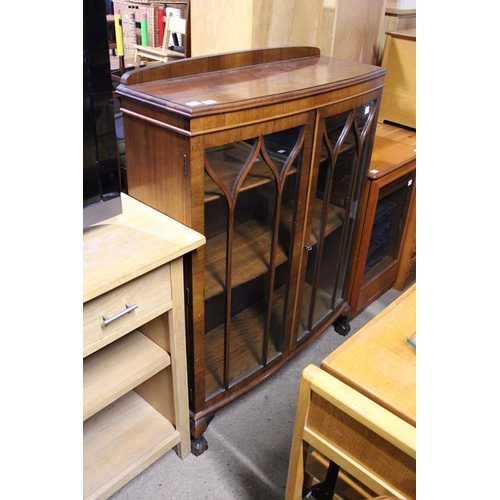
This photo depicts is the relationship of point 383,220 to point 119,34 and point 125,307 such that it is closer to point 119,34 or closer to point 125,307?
point 125,307

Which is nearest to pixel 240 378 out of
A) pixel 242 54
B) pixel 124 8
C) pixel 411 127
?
pixel 242 54

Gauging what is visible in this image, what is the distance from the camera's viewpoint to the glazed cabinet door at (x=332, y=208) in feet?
4.28

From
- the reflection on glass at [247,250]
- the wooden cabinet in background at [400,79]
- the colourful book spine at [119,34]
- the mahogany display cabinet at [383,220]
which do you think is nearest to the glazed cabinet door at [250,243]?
the reflection on glass at [247,250]

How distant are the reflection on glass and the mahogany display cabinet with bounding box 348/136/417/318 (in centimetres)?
44

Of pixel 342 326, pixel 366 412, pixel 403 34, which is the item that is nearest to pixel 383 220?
pixel 342 326

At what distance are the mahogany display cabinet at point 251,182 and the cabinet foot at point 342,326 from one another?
0.26 m

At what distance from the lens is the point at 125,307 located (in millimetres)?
1006

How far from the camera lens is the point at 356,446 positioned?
2.33ft

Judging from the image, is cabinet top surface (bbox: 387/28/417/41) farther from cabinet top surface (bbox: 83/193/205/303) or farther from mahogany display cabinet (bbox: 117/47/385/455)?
cabinet top surface (bbox: 83/193/205/303)

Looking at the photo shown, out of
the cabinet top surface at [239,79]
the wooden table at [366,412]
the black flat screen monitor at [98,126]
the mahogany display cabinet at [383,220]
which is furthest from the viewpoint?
the mahogany display cabinet at [383,220]

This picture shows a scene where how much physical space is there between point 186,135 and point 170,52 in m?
Answer: 1.73

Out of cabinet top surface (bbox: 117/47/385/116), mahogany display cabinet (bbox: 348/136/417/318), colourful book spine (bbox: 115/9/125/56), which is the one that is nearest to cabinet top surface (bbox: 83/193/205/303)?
cabinet top surface (bbox: 117/47/385/116)

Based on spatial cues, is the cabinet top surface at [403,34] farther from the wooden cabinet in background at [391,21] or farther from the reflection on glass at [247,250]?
the reflection on glass at [247,250]
